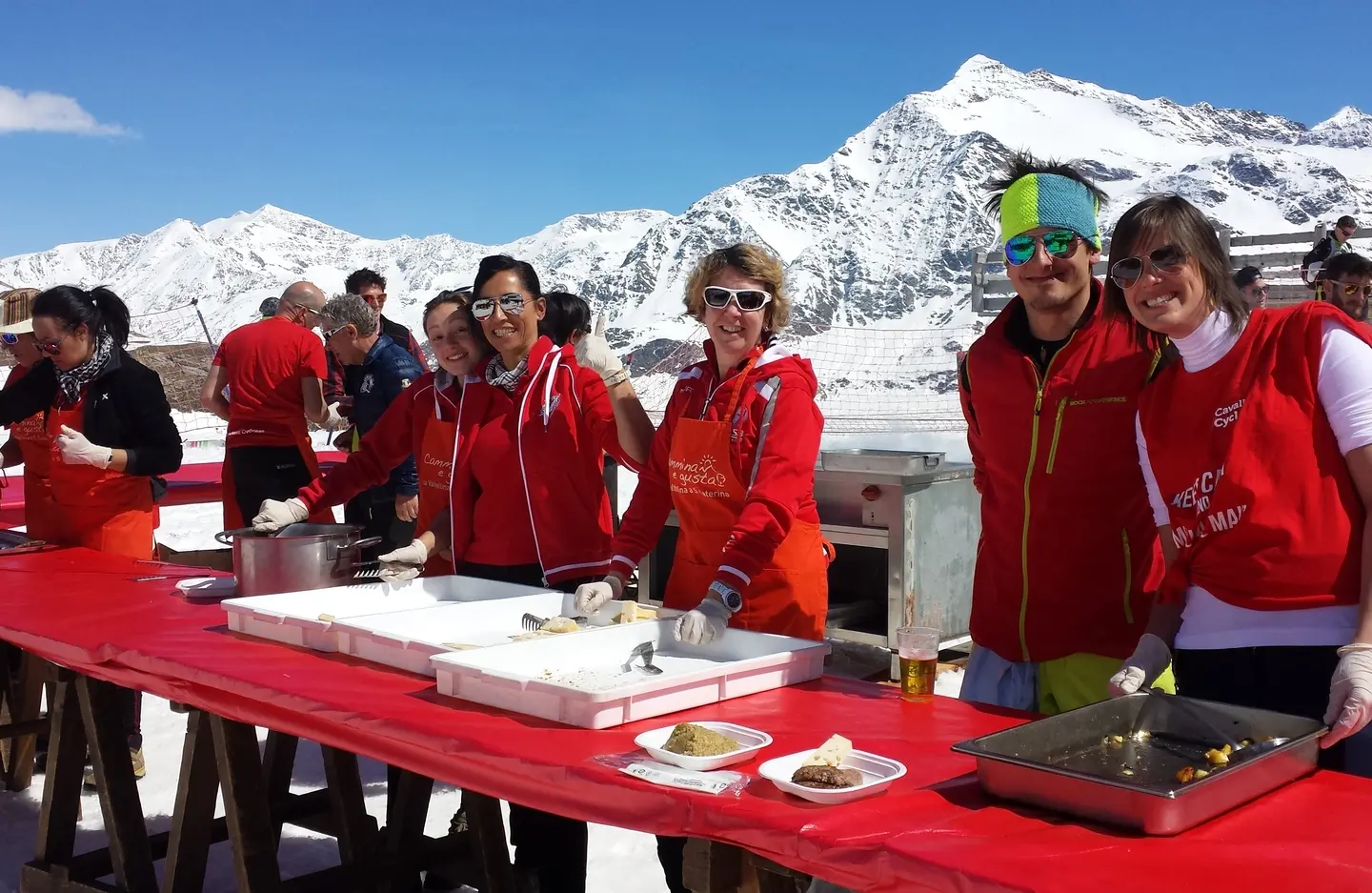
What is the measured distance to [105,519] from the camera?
4.08 m

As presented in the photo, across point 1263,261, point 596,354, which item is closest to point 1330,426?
point 596,354

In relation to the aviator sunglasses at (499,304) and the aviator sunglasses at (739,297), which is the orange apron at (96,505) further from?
the aviator sunglasses at (739,297)

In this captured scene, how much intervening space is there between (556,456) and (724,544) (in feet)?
2.25

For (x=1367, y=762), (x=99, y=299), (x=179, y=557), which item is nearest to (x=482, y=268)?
(x=99, y=299)

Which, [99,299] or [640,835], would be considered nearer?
[640,835]

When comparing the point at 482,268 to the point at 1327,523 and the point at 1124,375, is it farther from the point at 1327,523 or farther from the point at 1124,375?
the point at 1327,523

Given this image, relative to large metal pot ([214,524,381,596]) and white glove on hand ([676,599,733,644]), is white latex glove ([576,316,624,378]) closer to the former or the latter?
large metal pot ([214,524,381,596])

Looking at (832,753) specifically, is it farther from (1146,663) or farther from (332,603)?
(332,603)

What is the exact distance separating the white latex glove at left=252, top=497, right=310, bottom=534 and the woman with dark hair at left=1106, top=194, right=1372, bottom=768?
7.29 ft

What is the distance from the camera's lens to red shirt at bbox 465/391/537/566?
3.08 metres

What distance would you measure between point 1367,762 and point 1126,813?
0.66m

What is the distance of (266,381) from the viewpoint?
5348 mm

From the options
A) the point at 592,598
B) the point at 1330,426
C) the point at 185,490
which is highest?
the point at 1330,426

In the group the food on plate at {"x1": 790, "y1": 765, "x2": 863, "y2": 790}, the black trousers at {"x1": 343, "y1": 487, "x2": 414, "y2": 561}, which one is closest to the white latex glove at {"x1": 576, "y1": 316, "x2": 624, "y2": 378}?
the black trousers at {"x1": 343, "y1": 487, "x2": 414, "y2": 561}
